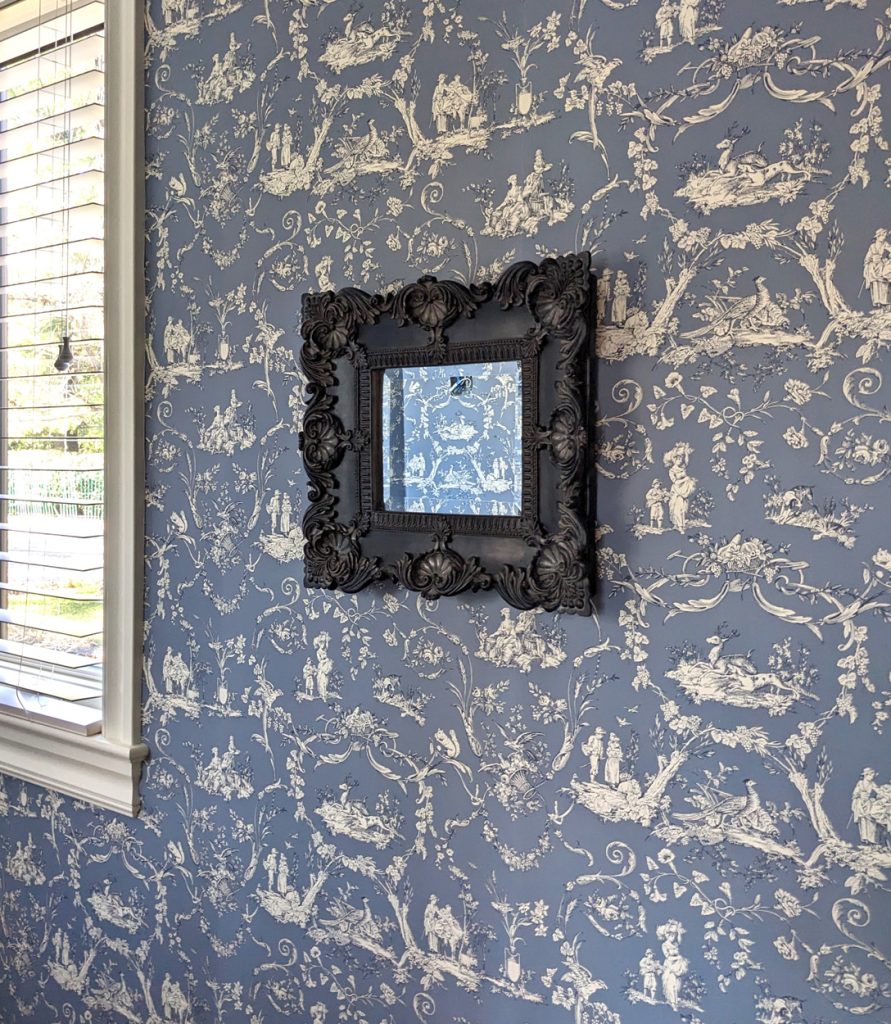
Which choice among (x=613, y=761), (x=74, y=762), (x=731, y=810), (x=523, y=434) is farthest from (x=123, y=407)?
(x=731, y=810)

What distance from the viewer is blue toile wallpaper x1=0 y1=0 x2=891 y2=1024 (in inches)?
38.8

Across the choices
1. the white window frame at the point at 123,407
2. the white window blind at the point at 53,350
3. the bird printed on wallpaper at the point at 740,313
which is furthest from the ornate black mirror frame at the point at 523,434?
the white window blind at the point at 53,350

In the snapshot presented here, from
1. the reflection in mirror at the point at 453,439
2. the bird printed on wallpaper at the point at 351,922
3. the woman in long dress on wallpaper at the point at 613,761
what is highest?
the reflection in mirror at the point at 453,439

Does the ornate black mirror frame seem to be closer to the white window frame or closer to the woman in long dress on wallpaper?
the woman in long dress on wallpaper

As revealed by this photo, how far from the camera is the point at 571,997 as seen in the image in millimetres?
1157

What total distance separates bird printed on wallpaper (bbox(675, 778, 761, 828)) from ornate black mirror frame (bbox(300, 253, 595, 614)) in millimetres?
286

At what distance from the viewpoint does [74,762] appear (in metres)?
1.75

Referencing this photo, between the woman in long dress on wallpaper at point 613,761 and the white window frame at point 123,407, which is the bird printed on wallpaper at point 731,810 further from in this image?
the white window frame at point 123,407

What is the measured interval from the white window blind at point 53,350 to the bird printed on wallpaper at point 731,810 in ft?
3.94

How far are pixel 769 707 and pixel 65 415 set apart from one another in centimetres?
150

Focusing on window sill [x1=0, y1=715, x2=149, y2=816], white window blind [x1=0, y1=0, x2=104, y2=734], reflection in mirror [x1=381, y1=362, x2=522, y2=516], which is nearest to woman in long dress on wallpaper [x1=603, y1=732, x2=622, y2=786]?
reflection in mirror [x1=381, y1=362, x2=522, y2=516]

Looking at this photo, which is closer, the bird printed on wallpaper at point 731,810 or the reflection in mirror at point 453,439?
the bird printed on wallpaper at point 731,810

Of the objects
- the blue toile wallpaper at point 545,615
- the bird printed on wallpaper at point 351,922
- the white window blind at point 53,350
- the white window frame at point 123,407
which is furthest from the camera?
the white window blind at point 53,350

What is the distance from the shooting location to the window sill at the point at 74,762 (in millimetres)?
1646
